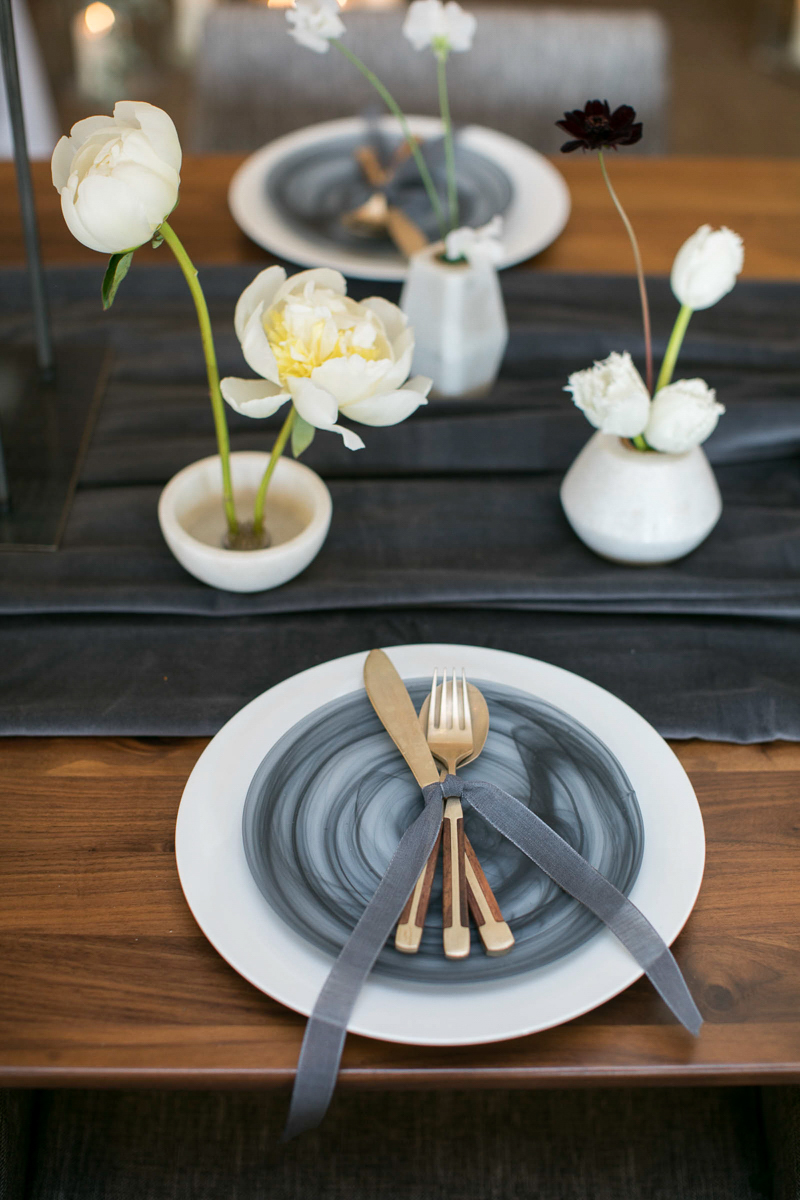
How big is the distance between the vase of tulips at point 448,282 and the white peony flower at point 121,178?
0.28 m

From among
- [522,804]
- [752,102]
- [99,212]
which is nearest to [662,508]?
[522,804]

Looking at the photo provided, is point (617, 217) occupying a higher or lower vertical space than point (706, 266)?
lower

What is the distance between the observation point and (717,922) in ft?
1.65

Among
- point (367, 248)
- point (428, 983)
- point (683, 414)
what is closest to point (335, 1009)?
point (428, 983)

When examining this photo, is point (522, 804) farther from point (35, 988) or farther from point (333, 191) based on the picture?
point (333, 191)

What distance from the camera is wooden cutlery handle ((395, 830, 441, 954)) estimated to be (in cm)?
46

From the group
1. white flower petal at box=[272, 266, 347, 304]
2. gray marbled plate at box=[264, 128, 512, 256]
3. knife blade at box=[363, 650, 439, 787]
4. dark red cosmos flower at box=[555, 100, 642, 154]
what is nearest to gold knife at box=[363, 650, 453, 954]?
knife blade at box=[363, 650, 439, 787]

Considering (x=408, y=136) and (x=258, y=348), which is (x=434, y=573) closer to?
(x=258, y=348)

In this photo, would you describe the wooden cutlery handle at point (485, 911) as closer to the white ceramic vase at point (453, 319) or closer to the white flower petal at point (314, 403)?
the white flower petal at point (314, 403)

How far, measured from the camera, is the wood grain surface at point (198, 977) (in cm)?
44

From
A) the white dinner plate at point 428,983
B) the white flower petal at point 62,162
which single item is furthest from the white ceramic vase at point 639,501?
the white flower petal at point 62,162

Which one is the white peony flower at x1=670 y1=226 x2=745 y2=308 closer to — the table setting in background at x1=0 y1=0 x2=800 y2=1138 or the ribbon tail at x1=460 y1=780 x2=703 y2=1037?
the table setting in background at x1=0 y1=0 x2=800 y2=1138

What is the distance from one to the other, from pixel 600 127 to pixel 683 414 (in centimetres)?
17

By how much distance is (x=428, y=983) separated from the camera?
1.47 ft
